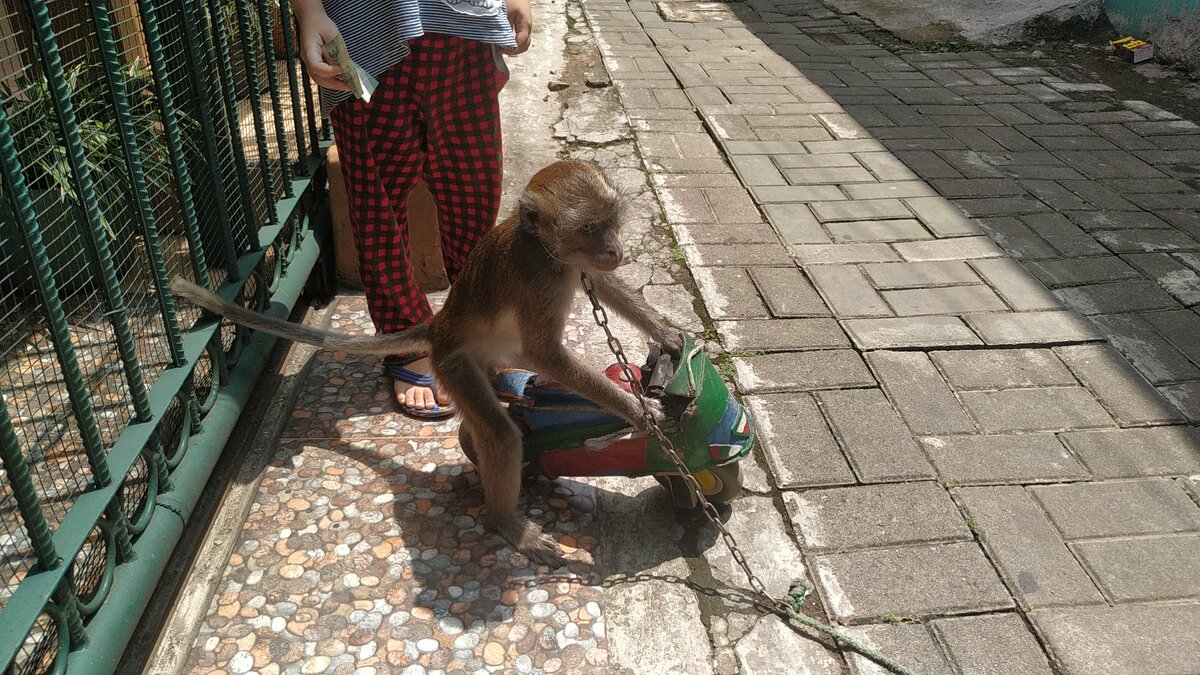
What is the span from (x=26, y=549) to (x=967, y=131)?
21.3ft

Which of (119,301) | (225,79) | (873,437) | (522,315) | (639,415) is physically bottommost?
(873,437)

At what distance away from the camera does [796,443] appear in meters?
3.51

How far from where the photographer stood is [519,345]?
10.6 feet

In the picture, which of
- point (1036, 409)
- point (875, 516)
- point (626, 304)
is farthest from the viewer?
point (1036, 409)

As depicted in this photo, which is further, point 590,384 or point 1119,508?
point 1119,508

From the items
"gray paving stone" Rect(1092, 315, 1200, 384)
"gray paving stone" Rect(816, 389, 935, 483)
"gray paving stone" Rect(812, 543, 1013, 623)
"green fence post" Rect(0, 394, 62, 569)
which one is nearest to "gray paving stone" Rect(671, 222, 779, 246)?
"gray paving stone" Rect(816, 389, 935, 483)

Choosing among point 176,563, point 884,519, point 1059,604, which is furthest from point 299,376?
point 1059,604

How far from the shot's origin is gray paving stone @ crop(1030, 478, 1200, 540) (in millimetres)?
3092

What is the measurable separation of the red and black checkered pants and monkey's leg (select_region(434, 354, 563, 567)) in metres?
0.81

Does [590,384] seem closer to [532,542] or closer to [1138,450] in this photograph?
[532,542]

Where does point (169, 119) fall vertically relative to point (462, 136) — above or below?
above

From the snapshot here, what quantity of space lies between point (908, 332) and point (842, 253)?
876mm

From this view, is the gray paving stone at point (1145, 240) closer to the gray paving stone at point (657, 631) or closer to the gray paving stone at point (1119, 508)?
the gray paving stone at point (1119, 508)

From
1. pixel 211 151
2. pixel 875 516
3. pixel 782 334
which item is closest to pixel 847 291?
pixel 782 334
